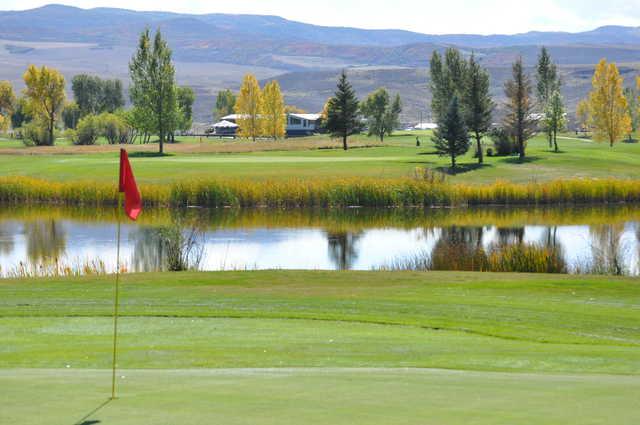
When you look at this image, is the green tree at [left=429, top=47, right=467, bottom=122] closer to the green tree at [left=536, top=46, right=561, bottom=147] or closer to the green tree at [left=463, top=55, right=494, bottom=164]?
the green tree at [left=536, top=46, right=561, bottom=147]

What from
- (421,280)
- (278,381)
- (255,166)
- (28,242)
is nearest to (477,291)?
(421,280)

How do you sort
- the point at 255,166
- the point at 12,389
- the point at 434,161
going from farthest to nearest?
the point at 434,161, the point at 255,166, the point at 12,389

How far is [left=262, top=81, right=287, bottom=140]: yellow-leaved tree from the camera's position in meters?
142

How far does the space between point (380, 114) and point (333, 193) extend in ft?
285

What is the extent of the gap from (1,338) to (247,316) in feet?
14.3

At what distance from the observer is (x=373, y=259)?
3741 centimetres

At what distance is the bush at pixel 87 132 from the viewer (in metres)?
133

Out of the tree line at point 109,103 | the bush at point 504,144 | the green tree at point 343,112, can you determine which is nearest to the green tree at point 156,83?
the tree line at point 109,103

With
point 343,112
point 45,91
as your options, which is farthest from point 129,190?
point 45,91

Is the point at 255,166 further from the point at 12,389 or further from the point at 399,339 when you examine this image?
the point at 12,389

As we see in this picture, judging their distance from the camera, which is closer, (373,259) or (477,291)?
(477,291)

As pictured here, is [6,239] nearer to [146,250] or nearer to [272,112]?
[146,250]

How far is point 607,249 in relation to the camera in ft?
121

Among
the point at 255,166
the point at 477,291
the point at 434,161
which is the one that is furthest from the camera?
the point at 434,161
